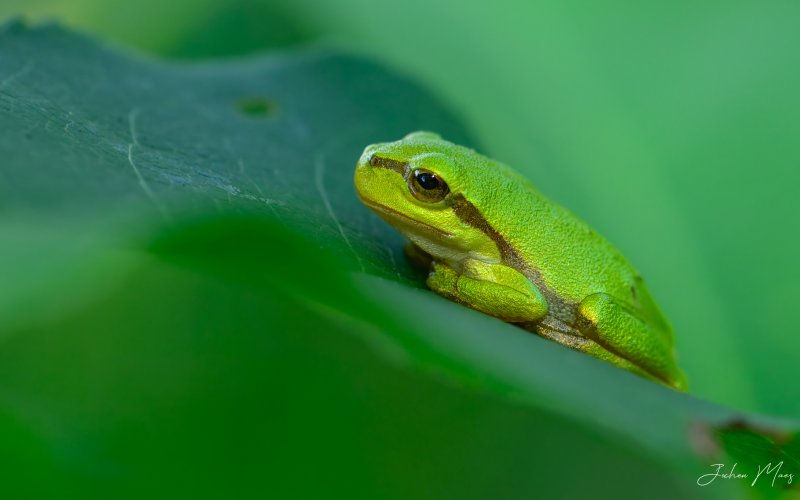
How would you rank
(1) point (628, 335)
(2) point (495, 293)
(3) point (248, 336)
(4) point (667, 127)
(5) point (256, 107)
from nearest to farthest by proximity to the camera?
(3) point (248, 336) → (2) point (495, 293) → (1) point (628, 335) → (5) point (256, 107) → (4) point (667, 127)

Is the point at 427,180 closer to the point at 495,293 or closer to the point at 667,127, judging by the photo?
the point at 495,293

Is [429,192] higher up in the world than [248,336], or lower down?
higher up

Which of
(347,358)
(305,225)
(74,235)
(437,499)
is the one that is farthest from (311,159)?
(74,235)

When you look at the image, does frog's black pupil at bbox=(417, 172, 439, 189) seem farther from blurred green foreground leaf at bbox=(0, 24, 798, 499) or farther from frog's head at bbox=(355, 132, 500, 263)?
blurred green foreground leaf at bbox=(0, 24, 798, 499)

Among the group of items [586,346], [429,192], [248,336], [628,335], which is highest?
[429,192]

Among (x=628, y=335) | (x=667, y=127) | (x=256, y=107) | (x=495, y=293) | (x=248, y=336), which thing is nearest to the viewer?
(x=248, y=336)

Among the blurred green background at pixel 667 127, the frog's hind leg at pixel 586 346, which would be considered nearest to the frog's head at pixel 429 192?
the frog's hind leg at pixel 586 346

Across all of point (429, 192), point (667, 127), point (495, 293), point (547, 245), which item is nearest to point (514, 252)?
point (547, 245)

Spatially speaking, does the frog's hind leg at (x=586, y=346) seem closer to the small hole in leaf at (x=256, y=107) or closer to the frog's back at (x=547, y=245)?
the frog's back at (x=547, y=245)
